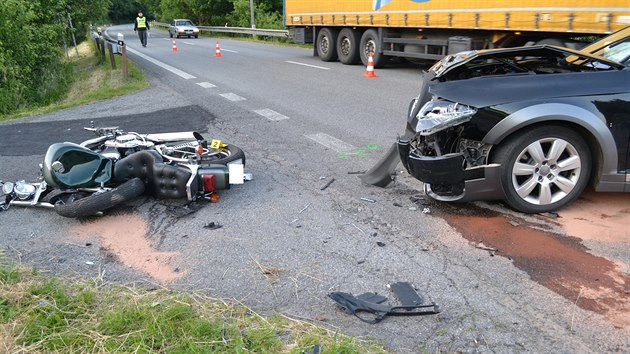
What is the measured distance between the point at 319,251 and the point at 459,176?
51.6 inches

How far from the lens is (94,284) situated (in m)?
3.37

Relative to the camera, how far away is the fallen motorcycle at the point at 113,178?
4.37m

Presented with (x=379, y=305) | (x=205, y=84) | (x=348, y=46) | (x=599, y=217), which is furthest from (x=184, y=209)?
(x=348, y=46)

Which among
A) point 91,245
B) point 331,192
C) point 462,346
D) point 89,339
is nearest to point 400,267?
point 462,346

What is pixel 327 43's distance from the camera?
59.0ft

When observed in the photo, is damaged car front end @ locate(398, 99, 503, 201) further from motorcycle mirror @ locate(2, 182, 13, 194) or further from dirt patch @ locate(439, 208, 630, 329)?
motorcycle mirror @ locate(2, 182, 13, 194)

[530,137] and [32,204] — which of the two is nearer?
[530,137]

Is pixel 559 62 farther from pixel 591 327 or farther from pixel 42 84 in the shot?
pixel 42 84

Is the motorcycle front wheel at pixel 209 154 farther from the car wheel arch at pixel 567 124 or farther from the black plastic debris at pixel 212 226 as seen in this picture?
the car wheel arch at pixel 567 124

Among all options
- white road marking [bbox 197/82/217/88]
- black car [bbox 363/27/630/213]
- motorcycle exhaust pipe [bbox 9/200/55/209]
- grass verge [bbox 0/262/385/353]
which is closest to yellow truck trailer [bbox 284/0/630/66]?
A: white road marking [bbox 197/82/217/88]

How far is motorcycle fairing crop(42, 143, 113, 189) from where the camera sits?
14.4 ft

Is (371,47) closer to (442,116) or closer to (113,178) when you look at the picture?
(442,116)

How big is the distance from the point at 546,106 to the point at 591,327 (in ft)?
5.96

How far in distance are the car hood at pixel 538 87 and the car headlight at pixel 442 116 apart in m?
0.05
